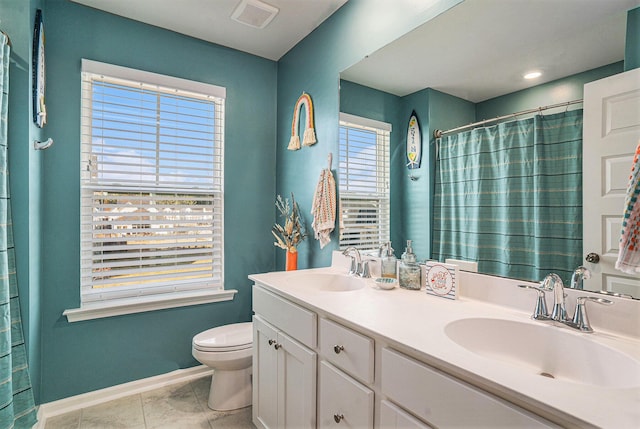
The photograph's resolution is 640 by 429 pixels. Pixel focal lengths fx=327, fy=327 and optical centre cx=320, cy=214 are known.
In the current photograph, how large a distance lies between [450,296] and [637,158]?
2.51 ft

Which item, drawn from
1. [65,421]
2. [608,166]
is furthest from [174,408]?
[608,166]

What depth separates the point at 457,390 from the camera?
0.79m

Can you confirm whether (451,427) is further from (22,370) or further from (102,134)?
(102,134)

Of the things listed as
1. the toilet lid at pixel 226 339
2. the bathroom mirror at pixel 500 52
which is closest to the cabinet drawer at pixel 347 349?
the bathroom mirror at pixel 500 52

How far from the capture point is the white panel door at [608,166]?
95 cm

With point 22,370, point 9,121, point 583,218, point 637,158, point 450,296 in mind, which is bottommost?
point 22,370

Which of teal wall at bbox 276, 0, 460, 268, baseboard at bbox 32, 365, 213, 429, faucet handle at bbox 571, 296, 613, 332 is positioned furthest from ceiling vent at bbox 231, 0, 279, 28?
baseboard at bbox 32, 365, 213, 429

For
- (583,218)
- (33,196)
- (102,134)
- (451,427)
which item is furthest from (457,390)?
(102,134)

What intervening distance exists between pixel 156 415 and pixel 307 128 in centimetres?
208

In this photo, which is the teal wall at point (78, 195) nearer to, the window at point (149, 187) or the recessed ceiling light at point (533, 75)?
the window at point (149, 187)

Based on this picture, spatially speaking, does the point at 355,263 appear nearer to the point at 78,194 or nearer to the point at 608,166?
the point at 608,166

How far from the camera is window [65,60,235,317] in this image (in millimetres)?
2148

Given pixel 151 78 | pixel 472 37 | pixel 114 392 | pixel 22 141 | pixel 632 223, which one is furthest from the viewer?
pixel 151 78

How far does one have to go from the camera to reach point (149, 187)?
2.30 metres
